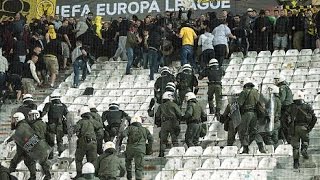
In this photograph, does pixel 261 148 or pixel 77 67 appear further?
pixel 77 67

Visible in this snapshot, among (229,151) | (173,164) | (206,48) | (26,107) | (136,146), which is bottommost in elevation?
(173,164)

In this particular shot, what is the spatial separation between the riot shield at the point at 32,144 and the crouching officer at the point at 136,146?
1.55 metres

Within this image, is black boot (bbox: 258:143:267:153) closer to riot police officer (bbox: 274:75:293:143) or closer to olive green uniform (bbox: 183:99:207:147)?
riot police officer (bbox: 274:75:293:143)

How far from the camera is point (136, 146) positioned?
20469 mm

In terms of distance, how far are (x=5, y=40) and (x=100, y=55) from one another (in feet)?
7.77

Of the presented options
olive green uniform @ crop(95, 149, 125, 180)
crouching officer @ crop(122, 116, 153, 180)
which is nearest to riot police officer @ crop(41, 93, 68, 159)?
crouching officer @ crop(122, 116, 153, 180)

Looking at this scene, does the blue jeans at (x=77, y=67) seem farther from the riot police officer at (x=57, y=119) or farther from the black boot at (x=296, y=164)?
the black boot at (x=296, y=164)

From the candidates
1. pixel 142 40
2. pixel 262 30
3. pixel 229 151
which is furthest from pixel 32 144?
pixel 262 30

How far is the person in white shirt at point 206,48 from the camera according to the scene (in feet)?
84.3

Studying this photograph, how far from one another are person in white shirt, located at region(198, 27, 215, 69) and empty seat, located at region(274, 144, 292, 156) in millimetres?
5517

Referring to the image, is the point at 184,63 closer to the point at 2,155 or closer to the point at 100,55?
the point at 100,55

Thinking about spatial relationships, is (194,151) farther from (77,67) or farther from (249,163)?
(77,67)

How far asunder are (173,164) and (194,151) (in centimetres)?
65

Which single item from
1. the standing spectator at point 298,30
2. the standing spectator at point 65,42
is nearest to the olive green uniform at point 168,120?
the standing spectator at point 298,30
